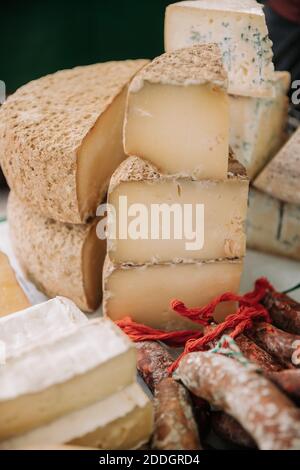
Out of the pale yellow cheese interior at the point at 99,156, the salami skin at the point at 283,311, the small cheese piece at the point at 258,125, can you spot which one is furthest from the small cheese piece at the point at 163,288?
the small cheese piece at the point at 258,125

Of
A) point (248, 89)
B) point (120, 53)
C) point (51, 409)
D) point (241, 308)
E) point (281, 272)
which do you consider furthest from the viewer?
point (120, 53)

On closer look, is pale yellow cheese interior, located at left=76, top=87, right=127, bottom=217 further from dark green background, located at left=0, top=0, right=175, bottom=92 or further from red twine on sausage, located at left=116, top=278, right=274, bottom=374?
dark green background, located at left=0, top=0, right=175, bottom=92

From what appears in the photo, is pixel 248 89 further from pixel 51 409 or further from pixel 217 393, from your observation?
pixel 51 409

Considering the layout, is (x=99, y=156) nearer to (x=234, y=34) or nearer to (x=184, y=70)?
(x=184, y=70)

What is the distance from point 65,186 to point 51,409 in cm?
77

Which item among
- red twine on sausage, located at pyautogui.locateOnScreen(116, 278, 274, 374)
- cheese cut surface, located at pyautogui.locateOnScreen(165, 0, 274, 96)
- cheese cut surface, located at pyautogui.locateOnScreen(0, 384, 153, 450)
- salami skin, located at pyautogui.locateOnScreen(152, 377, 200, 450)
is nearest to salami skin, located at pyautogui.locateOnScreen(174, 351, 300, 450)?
salami skin, located at pyautogui.locateOnScreen(152, 377, 200, 450)

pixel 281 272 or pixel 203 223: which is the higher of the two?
pixel 203 223

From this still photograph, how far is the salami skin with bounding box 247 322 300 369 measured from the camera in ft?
4.99

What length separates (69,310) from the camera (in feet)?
4.72

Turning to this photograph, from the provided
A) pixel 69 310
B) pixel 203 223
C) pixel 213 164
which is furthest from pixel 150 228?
pixel 69 310

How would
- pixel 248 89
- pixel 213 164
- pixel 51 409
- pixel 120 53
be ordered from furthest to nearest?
pixel 120 53, pixel 248 89, pixel 213 164, pixel 51 409

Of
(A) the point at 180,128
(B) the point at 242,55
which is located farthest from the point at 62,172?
(B) the point at 242,55

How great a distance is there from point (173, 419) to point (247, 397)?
20 centimetres

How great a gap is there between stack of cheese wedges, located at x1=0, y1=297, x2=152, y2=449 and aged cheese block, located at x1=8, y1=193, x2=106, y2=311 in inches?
23.9
